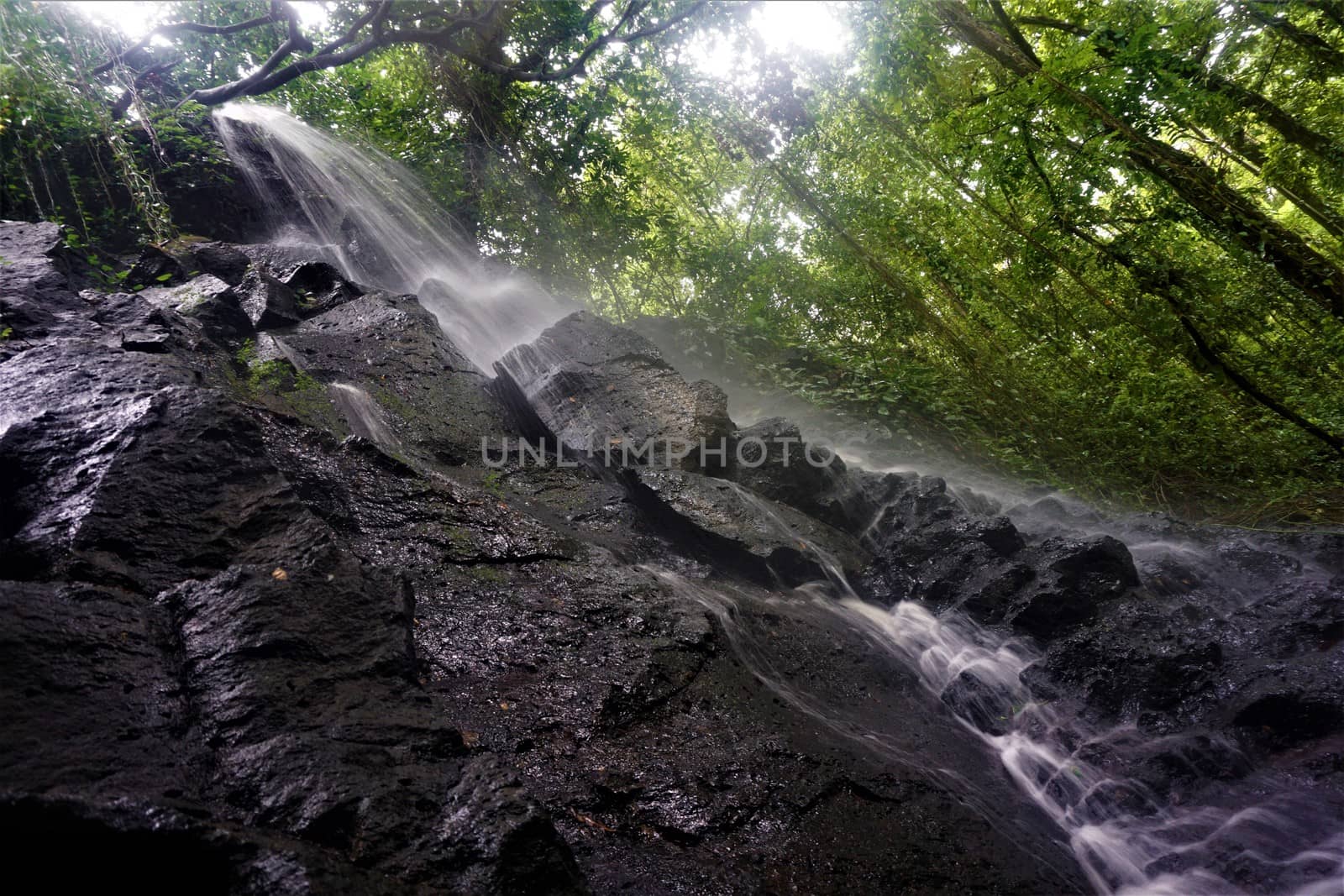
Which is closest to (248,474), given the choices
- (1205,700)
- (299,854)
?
(299,854)

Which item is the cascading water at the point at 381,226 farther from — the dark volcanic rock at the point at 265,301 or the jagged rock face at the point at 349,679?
the jagged rock face at the point at 349,679

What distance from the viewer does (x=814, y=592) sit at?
5676 mm

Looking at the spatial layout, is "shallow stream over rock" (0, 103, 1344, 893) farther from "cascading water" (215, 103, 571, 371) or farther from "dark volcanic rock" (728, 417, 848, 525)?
"cascading water" (215, 103, 571, 371)

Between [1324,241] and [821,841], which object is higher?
[1324,241]

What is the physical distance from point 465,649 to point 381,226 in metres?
9.24

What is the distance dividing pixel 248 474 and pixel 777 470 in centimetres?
484

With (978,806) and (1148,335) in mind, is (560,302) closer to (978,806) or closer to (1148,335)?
(1148,335)

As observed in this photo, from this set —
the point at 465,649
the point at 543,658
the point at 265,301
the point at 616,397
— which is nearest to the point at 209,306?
the point at 265,301

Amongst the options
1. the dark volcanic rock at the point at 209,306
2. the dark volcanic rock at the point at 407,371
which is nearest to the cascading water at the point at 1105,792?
the dark volcanic rock at the point at 407,371

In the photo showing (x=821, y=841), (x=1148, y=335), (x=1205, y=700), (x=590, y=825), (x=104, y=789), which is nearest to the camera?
(x=104, y=789)

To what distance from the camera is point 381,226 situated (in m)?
10.6

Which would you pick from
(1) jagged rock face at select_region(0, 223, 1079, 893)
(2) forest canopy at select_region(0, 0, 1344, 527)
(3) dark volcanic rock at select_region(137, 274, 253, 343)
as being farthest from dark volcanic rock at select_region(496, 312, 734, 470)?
(2) forest canopy at select_region(0, 0, 1344, 527)

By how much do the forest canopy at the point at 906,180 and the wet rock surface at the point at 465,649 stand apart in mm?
2061

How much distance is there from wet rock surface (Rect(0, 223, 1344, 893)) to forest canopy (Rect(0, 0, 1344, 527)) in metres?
2.06
